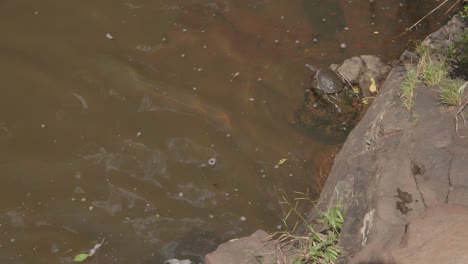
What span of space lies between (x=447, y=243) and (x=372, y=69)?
9.33 ft

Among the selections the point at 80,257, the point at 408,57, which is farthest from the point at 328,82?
the point at 80,257

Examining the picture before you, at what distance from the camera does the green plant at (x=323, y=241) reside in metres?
3.85

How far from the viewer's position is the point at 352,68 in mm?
5691

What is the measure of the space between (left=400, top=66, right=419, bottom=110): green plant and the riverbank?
0.09 feet

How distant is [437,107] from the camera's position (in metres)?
4.13

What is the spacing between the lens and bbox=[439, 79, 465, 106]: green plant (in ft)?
13.2

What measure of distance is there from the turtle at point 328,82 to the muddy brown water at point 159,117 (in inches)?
8.4

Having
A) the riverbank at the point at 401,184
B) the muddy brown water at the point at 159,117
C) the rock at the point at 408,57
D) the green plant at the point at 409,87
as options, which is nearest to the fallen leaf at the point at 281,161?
the muddy brown water at the point at 159,117

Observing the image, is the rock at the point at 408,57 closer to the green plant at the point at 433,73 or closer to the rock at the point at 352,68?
the rock at the point at 352,68

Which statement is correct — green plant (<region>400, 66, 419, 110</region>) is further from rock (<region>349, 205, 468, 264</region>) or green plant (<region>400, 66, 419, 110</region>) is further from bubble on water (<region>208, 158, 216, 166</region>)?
bubble on water (<region>208, 158, 216, 166</region>)

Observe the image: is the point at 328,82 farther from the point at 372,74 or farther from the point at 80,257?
the point at 80,257

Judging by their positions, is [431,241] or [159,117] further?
[159,117]

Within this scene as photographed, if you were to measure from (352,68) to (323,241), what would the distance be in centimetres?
235

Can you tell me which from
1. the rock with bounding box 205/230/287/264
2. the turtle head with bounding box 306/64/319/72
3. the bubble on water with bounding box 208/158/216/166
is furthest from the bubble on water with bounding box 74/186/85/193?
the turtle head with bounding box 306/64/319/72
